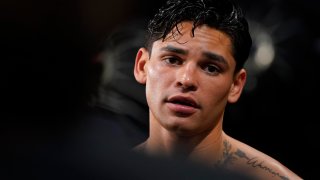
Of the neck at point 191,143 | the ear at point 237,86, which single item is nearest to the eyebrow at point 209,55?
the ear at point 237,86

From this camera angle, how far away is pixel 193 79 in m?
1.50

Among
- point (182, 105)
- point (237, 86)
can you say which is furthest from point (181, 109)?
point (237, 86)

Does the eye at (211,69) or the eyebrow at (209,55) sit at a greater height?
the eyebrow at (209,55)

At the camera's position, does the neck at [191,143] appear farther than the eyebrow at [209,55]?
Yes

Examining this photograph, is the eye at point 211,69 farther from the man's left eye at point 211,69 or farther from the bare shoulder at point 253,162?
the bare shoulder at point 253,162

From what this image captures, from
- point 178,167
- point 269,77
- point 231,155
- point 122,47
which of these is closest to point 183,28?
point 122,47

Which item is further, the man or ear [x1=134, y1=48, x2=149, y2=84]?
ear [x1=134, y1=48, x2=149, y2=84]

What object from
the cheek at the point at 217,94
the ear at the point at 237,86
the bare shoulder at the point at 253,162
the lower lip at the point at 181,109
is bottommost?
the bare shoulder at the point at 253,162

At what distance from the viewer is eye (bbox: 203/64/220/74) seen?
1.53 m

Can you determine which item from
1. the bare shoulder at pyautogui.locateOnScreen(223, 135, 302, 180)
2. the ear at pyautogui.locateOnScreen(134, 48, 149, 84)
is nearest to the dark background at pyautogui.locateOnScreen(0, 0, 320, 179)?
the bare shoulder at pyautogui.locateOnScreen(223, 135, 302, 180)

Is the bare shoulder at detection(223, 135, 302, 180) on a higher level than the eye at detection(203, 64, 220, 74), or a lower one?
lower

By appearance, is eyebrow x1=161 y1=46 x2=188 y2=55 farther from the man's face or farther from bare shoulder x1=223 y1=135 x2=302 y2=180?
bare shoulder x1=223 y1=135 x2=302 y2=180

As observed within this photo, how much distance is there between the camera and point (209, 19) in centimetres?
153

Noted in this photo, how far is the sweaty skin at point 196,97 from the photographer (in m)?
1.52
